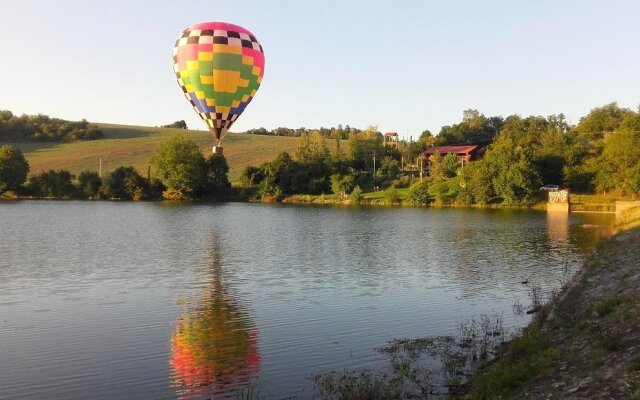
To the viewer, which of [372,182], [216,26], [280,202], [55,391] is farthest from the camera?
[372,182]

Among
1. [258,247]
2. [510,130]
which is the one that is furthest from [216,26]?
[510,130]

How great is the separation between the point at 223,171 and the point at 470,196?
148 ft

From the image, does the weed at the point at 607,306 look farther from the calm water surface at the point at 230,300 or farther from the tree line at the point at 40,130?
the tree line at the point at 40,130

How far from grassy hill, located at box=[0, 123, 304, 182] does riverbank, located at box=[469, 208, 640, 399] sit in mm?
102434

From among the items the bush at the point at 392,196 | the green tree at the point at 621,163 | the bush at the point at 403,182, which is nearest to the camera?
the green tree at the point at 621,163

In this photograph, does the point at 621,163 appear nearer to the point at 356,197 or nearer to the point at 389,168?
the point at 356,197

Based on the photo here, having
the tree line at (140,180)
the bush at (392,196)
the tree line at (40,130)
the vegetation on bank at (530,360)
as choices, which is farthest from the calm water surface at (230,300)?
the tree line at (40,130)

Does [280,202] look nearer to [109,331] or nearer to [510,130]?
[510,130]

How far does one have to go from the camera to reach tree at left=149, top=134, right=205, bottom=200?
101 metres

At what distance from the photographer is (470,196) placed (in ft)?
278

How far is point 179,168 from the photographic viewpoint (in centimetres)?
9994

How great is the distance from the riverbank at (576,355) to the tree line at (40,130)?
14113 centimetres

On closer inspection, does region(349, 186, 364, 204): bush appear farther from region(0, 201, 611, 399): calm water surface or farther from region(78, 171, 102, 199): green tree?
region(0, 201, 611, 399): calm water surface

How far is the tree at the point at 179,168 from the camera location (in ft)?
330
